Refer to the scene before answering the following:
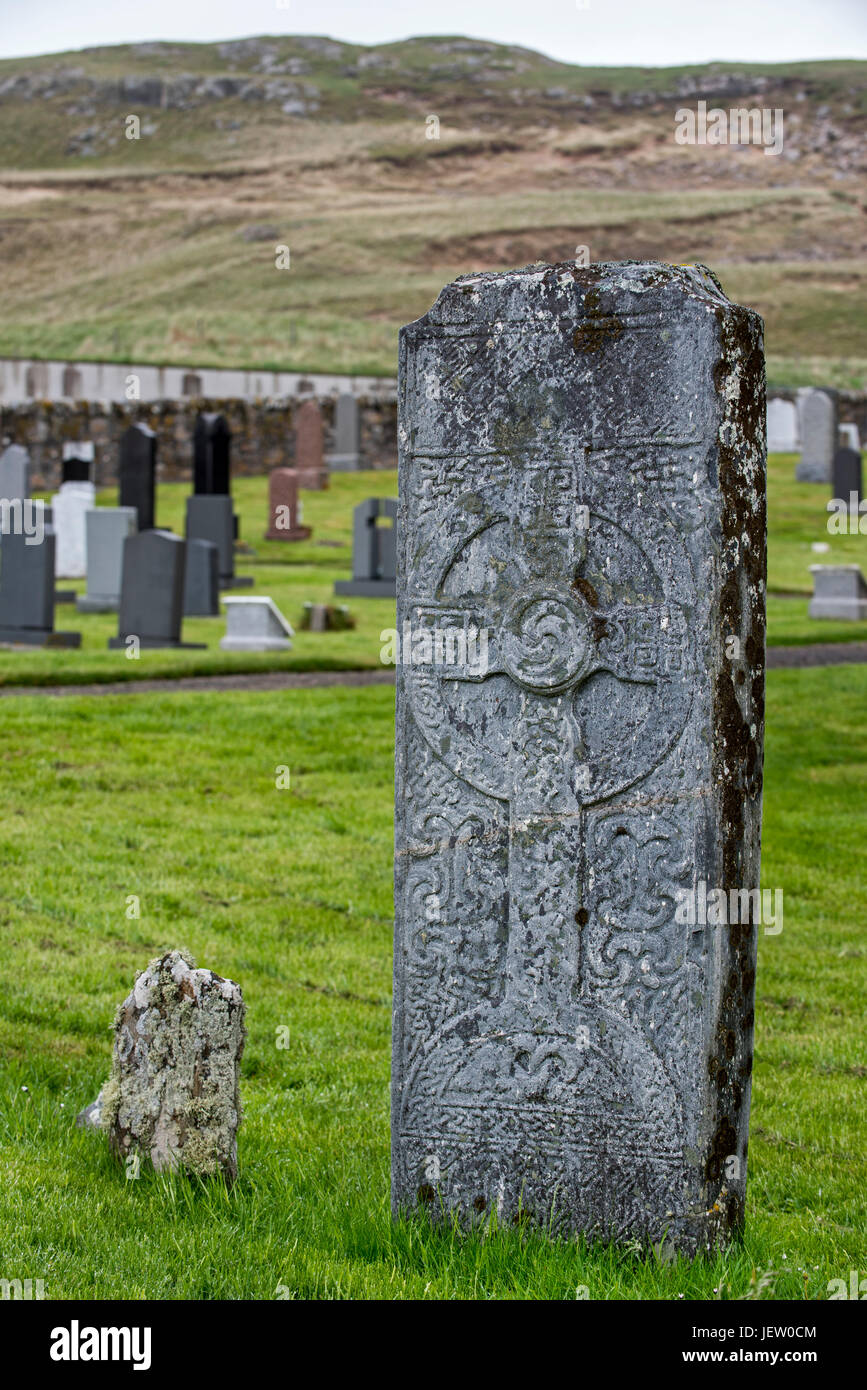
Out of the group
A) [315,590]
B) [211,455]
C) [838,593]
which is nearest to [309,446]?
[211,455]

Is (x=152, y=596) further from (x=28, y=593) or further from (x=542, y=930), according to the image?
(x=542, y=930)

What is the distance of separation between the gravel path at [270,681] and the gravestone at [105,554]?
13.7 ft

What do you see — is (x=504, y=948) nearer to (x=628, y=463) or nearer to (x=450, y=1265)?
(x=450, y=1265)

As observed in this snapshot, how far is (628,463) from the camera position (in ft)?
11.8

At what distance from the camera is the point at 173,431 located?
35781 millimetres

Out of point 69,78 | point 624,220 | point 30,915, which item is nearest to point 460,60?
point 69,78

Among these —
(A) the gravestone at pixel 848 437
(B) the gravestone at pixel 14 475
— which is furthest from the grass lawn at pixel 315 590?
(B) the gravestone at pixel 14 475

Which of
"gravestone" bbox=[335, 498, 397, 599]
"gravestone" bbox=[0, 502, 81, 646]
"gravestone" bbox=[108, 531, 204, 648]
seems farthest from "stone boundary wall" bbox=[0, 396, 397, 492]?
"gravestone" bbox=[108, 531, 204, 648]

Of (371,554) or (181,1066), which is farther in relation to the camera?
(371,554)

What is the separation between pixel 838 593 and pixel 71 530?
10.9 m

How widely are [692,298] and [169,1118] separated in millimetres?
2539

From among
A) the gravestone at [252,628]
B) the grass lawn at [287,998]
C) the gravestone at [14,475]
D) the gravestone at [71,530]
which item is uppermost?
the gravestone at [14,475]

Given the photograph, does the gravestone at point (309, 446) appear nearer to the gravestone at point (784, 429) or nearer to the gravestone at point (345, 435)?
the gravestone at point (345, 435)

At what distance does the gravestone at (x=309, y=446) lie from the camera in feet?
112
